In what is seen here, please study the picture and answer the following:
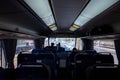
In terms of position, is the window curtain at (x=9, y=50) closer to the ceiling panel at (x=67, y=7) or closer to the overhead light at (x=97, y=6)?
the ceiling panel at (x=67, y=7)

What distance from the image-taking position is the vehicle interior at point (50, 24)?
354 centimetres

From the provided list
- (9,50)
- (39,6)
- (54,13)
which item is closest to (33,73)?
(39,6)

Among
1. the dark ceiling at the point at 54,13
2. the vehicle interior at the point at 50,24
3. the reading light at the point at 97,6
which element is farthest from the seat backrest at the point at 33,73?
the reading light at the point at 97,6

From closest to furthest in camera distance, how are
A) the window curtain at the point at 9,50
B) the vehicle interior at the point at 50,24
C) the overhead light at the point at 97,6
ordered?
the overhead light at the point at 97,6 < the vehicle interior at the point at 50,24 < the window curtain at the point at 9,50

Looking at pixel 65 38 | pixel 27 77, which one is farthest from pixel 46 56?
pixel 65 38

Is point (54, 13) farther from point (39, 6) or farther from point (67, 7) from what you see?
point (39, 6)

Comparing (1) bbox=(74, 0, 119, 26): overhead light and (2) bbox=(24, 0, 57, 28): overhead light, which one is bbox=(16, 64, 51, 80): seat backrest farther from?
(1) bbox=(74, 0, 119, 26): overhead light

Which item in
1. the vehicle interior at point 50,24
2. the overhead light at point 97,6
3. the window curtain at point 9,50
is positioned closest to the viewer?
the overhead light at point 97,6

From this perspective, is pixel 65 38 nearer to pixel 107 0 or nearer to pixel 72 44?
pixel 72 44

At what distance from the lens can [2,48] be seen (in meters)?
7.12

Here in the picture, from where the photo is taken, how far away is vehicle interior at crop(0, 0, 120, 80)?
3545 mm

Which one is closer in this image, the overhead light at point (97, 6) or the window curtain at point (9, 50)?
the overhead light at point (97, 6)

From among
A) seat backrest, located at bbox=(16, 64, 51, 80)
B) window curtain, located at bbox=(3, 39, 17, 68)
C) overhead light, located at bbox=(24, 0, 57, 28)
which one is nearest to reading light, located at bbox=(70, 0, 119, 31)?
overhead light, located at bbox=(24, 0, 57, 28)

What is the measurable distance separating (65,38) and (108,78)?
1149 cm
